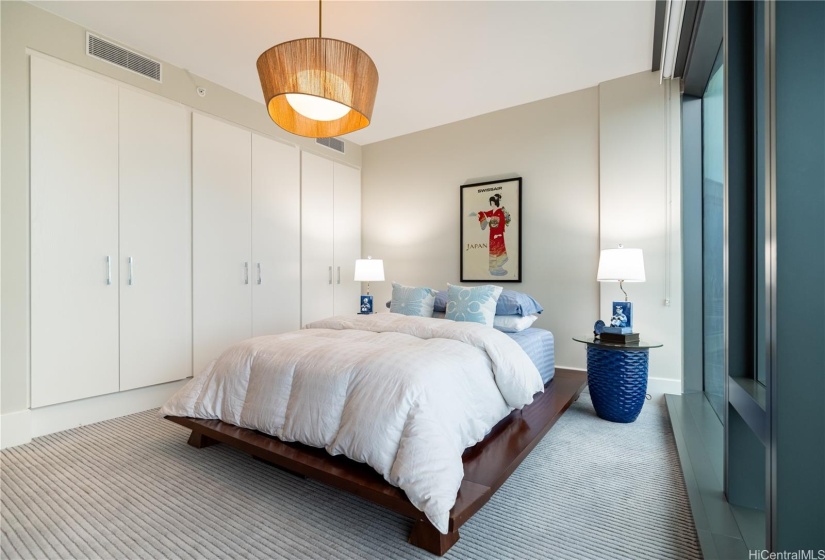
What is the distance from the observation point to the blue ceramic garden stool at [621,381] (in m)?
2.64

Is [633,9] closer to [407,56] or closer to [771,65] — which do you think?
[407,56]

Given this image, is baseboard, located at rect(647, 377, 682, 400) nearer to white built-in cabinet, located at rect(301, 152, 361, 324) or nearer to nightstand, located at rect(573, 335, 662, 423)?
nightstand, located at rect(573, 335, 662, 423)

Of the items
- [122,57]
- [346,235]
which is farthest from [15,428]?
[346,235]

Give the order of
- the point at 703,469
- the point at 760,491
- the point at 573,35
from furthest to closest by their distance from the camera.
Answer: the point at 573,35 < the point at 703,469 < the point at 760,491

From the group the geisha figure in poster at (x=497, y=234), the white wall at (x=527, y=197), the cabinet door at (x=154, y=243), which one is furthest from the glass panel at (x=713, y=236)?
the cabinet door at (x=154, y=243)

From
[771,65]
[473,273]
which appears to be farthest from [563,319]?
[771,65]

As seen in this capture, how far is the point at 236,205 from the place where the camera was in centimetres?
375

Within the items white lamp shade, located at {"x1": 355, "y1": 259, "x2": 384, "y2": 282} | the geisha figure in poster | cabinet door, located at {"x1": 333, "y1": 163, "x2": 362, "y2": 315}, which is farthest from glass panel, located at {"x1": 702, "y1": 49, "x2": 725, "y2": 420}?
cabinet door, located at {"x1": 333, "y1": 163, "x2": 362, "y2": 315}

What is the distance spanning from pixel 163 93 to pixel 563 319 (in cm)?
405

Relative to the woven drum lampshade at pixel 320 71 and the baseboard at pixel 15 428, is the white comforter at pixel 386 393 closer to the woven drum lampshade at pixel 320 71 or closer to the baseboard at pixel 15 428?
the baseboard at pixel 15 428

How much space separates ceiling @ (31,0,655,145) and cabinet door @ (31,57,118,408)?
0.57 metres

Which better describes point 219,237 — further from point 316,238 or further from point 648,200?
point 648,200

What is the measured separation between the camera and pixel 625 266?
9.29 ft

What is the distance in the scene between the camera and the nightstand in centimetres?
264
